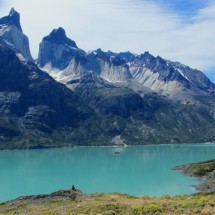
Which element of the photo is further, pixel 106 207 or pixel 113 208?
pixel 106 207

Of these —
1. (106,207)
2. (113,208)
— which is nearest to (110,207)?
(106,207)

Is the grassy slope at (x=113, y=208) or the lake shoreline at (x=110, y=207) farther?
the lake shoreline at (x=110, y=207)

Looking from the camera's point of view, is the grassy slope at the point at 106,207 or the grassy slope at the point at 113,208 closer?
the grassy slope at the point at 113,208

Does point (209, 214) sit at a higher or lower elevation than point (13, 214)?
higher

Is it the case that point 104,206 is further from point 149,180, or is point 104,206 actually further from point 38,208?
point 149,180

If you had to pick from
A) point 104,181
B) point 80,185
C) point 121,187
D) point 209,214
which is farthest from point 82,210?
point 104,181

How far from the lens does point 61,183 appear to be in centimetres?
18138

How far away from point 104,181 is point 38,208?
124146mm

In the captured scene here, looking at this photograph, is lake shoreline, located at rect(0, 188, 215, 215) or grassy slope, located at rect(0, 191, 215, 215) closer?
grassy slope, located at rect(0, 191, 215, 215)

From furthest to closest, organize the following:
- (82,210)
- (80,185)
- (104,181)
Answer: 1. (104,181)
2. (80,185)
3. (82,210)

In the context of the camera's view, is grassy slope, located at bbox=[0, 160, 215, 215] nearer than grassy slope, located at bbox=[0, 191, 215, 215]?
No

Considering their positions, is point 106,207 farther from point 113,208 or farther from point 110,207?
point 113,208

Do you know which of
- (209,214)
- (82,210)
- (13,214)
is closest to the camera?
(209,214)

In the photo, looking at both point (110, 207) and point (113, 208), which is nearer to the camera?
point (113, 208)
